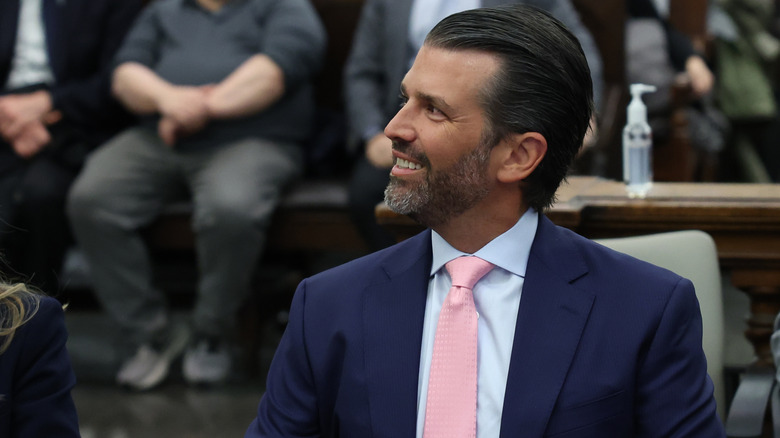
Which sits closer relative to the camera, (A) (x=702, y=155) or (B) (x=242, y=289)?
(B) (x=242, y=289)

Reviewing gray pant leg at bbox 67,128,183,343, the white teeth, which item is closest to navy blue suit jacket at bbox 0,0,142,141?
gray pant leg at bbox 67,128,183,343

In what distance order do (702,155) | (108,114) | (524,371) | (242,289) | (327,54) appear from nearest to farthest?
(524,371) < (242,289) < (108,114) < (327,54) < (702,155)

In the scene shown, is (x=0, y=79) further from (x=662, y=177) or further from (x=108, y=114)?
(x=662, y=177)

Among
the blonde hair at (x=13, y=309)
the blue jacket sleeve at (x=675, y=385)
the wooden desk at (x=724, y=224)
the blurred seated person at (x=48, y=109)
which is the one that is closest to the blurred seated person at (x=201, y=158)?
the blurred seated person at (x=48, y=109)

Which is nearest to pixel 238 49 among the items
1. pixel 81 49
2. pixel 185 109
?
pixel 185 109

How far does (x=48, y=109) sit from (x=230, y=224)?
100 centimetres

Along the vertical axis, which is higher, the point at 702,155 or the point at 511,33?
the point at 511,33

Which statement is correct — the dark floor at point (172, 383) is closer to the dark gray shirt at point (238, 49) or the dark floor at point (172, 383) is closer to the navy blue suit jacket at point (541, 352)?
the dark gray shirt at point (238, 49)

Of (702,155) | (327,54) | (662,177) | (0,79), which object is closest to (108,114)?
(0,79)

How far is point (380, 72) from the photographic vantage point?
3939 millimetres

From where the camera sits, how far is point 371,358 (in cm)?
150

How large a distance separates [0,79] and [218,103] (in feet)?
3.26

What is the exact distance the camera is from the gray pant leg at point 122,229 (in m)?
3.73

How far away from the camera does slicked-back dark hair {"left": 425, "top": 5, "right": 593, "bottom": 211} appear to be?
4.86ft
